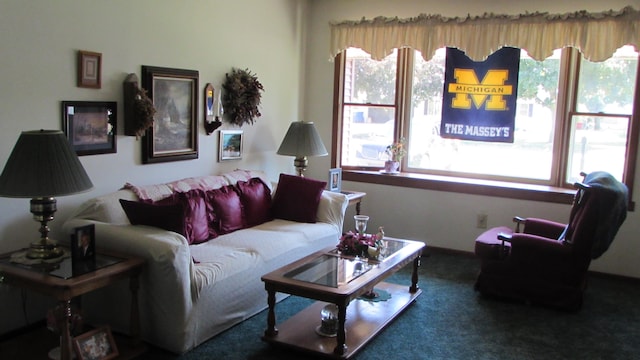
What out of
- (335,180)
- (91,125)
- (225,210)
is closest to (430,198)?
(335,180)

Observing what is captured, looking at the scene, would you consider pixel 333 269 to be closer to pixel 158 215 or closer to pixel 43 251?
pixel 158 215

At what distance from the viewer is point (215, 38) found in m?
4.59

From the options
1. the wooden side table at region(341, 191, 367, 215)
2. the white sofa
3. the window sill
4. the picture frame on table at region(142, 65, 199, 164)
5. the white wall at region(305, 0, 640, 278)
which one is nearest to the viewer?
the white sofa

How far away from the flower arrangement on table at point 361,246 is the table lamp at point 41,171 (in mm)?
1655

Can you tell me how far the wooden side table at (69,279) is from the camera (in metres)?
2.68

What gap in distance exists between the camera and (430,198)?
536 centimetres

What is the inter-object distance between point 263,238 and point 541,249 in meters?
1.95

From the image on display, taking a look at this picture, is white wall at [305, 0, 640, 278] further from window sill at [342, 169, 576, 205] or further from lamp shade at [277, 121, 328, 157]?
lamp shade at [277, 121, 328, 157]

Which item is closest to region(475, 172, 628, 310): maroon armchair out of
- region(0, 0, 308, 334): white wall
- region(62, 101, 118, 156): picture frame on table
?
region(0, 0, 308, 334): white wall

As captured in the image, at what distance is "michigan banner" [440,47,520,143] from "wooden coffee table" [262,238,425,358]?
1.83m

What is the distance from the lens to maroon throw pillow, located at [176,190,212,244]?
12.3 feet

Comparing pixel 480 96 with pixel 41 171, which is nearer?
pixel 41 171

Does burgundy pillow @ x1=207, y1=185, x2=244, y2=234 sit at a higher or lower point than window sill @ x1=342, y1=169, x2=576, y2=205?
lower

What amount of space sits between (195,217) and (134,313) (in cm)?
90
